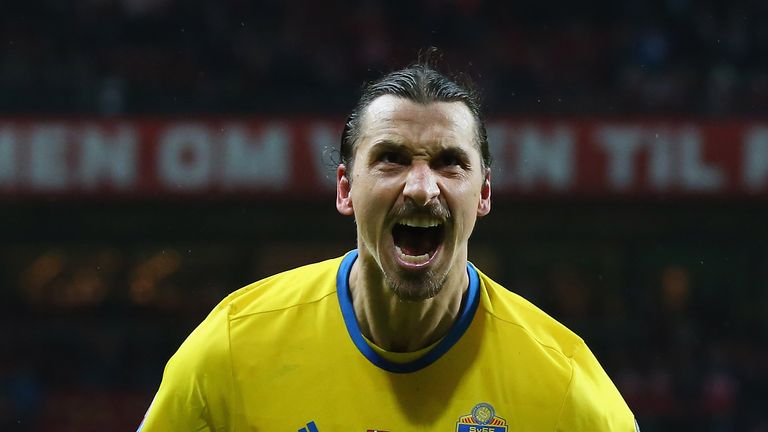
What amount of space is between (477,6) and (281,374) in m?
12.2

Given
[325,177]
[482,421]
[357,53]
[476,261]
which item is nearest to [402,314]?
[482,421]

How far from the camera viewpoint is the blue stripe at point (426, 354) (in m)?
2.85

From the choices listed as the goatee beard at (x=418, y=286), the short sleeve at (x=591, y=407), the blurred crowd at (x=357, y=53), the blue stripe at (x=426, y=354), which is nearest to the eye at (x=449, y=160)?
the goatee beard at (x=418, y=286)

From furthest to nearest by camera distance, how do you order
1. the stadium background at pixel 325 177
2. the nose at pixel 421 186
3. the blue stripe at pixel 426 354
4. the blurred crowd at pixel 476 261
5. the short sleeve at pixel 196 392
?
the stadium background at pixel 325 177 < the blurred crowd at pixel 476 261 < the blue stripe at pixel 426 354 < the short sleeve at pixel 196 392 < the nose at pixel 421 186

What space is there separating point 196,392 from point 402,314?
477mm

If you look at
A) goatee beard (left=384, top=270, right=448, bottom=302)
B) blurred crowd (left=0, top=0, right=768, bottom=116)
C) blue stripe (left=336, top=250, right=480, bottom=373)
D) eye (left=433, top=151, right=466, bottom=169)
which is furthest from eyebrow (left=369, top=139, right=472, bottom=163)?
blurred crowd (left=0, top=0, right=768, bottom=116)

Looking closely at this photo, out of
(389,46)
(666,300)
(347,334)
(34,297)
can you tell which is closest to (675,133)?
(666,300)

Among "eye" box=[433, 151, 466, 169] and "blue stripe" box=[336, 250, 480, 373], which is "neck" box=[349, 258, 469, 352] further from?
"eye" box=[433, 151, 466, 169]

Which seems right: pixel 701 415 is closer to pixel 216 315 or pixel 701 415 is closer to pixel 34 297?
pixel 34 297

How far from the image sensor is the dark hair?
2789 millimetres

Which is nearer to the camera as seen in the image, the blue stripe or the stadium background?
the blue stripe

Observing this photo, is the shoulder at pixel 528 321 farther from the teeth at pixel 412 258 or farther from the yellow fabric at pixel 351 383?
the teeth at pixel 412 258

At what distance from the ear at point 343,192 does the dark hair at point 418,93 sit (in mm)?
26

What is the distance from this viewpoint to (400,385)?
2828mm
